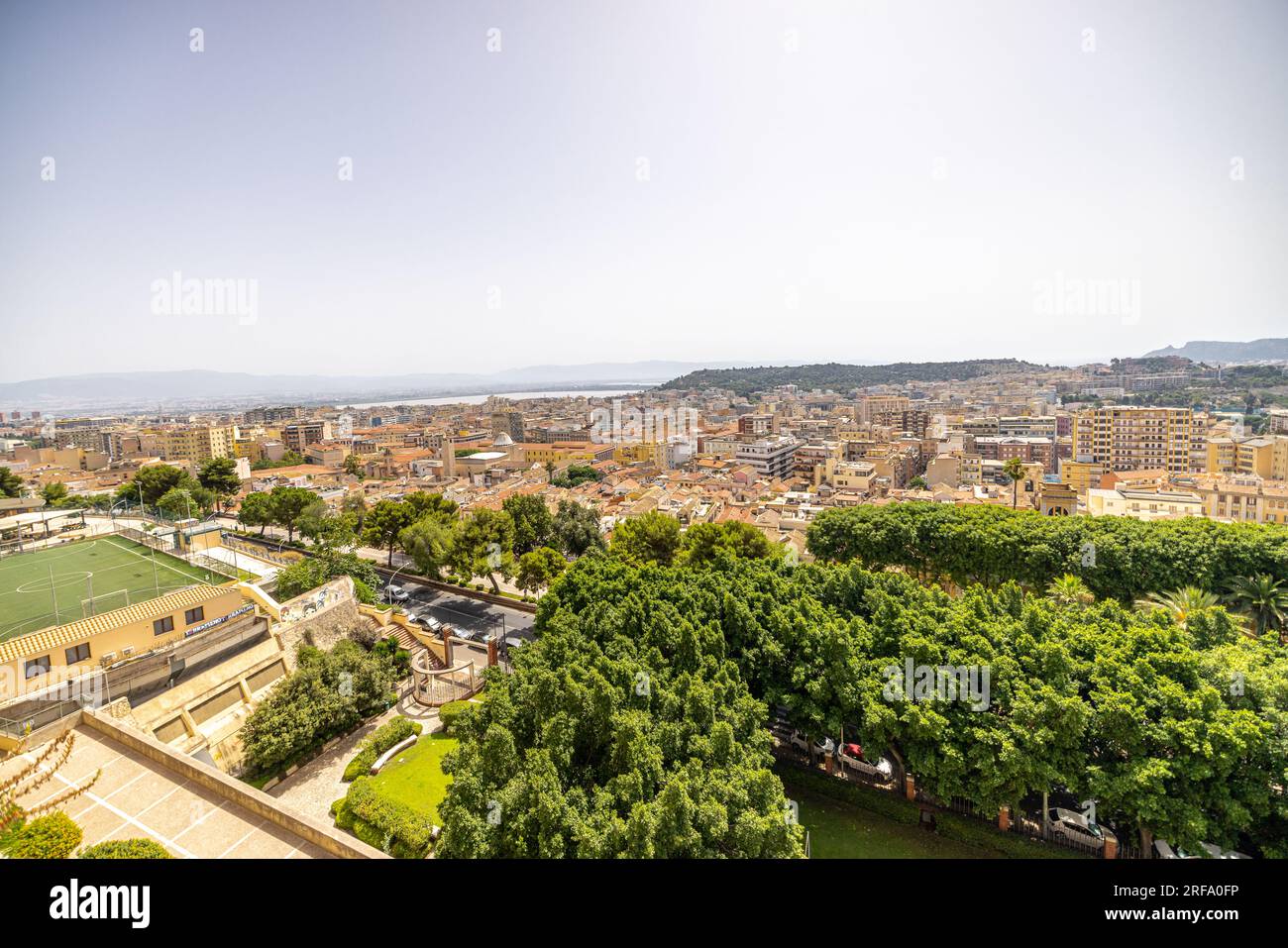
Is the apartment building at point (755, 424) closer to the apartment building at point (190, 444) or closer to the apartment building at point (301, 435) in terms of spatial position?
the apartment building at point (301, 435)

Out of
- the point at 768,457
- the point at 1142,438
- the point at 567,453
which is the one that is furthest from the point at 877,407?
the point at 567,453

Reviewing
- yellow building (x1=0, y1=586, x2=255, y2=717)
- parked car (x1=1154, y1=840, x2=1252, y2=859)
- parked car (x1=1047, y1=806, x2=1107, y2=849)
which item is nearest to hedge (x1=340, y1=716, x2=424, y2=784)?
yellow building (x1=0, y1=586, x2=255, y2=717)

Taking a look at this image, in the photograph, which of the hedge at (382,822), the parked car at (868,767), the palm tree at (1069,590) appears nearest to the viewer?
the hedge at (382,822)

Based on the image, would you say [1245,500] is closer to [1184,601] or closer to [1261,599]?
[1261,599]

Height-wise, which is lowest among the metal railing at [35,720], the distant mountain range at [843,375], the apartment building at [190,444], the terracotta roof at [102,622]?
the metal railing at [35,720]

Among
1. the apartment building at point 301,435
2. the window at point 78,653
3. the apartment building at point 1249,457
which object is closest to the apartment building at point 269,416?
the apartment building at point 301,435
